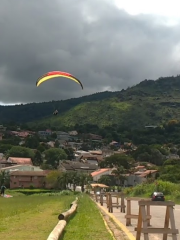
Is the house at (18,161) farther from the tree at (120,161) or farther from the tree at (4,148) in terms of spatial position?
the tree at (120,161)

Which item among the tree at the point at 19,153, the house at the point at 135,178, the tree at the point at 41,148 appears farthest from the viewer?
the tree at the point at 41,148

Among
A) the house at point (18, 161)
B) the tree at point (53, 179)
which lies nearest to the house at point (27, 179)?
the tree at point (53, 179)

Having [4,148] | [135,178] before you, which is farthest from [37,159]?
[135,178]

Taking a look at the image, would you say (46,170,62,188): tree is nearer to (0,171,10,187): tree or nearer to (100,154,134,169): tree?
(0,171,10,187): tree

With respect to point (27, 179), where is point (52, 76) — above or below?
above

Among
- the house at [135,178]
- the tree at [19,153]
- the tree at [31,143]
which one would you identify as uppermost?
the tree at [31,143]

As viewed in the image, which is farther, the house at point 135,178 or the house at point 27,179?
the house at point 135,178

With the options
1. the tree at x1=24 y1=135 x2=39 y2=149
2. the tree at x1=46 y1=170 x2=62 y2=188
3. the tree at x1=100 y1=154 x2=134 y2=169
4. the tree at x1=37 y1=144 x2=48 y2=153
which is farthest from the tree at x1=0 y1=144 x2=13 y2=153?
the tree at x1=46 y1=170 x2=62 y2=188

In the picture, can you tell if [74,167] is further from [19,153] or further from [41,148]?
[41,148]

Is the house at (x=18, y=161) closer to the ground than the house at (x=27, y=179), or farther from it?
farther from it
